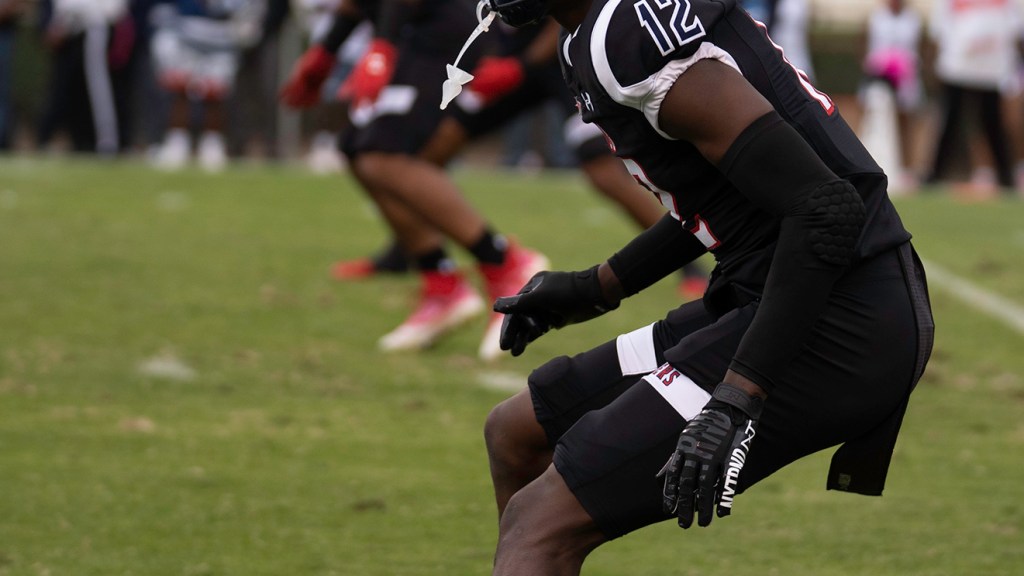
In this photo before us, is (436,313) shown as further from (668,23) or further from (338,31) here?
(668,23)

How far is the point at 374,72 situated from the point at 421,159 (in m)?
0.41

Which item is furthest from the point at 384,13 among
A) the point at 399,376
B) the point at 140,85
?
the point at 140,85

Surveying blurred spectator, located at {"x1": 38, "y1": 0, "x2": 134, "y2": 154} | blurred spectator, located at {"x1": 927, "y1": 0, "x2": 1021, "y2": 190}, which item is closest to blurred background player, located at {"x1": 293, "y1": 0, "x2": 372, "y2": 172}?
blurred spectator, located at {"x1": 38, "y1": 0, "x2": 134, "y2": 154}

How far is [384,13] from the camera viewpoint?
6875 millimetres

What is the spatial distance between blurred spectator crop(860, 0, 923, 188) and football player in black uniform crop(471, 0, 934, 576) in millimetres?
12633

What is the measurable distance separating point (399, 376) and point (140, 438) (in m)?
1.36

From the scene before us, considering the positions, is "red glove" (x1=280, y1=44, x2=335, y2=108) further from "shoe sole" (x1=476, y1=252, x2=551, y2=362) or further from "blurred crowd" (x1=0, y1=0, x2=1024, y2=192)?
"blurred crowd" (x1=0, y1=0, x2=1024, y2=192)

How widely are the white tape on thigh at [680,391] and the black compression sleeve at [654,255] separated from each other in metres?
0.47

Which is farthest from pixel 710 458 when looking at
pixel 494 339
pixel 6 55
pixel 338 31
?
pixel 6 55

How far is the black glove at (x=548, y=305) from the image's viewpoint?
340 centimetres

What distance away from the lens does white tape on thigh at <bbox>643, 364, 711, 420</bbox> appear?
2.88 meters

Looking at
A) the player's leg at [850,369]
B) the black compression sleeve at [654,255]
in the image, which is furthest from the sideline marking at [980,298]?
the player's leg at [850,369]

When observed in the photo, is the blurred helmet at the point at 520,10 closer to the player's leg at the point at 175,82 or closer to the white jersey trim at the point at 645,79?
the white jersey trim at the point at 645,79

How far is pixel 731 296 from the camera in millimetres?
3109
